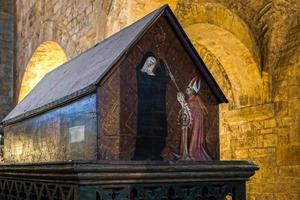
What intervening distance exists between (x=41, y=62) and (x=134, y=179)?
7.24 meters

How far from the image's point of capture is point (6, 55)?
10.0 m

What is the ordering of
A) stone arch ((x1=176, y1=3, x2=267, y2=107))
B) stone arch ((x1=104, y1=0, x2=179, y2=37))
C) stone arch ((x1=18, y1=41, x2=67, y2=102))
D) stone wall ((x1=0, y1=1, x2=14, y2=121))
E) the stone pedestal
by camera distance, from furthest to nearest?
stone wall ((x1=0, y1=1, x2=14, y2=121)) < stone arch ((x1=18, y1=41, x2=67, y2=102)) < stone arch ((x1=176, y1=3, x2=267, y2=107)) < stone arch ((x1=104, y1=0, x2=179, y2=37)) < the stone pedestal

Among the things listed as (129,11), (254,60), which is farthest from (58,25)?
(254,60)

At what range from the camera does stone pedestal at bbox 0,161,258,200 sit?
1215 millimetres

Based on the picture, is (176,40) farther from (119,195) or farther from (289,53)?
(289,53)

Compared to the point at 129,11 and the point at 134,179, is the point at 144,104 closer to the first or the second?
the point at 134,179

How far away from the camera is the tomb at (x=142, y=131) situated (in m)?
1.30

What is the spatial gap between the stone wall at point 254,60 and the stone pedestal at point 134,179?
385 cm

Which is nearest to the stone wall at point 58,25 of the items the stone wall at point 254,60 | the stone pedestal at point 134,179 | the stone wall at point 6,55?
the stone wall at point 254,60

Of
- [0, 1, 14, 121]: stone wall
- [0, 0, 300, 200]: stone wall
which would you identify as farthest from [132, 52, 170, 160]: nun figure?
[0, 1, 14, 121]: stone wall

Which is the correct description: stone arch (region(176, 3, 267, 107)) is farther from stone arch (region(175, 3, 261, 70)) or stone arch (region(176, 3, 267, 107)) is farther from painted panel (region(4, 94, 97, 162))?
painted panel (region(4, 94, 97, 162))

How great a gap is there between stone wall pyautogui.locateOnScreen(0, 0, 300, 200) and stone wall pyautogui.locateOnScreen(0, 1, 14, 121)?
310 centimetres

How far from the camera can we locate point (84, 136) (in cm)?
160

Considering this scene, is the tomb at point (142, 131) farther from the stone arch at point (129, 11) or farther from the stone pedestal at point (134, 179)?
the stone arch at point (129, 11)
